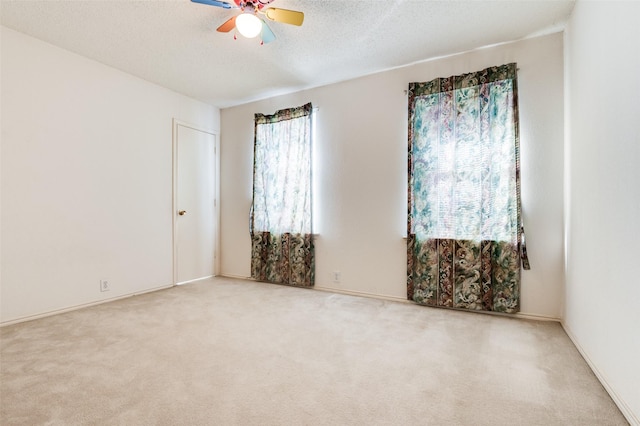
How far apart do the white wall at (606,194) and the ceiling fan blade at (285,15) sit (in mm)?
1920

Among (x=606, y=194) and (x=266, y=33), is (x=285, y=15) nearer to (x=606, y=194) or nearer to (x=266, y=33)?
(x=266, y=33)

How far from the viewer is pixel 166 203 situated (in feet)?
13.7

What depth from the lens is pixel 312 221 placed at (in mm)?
4078

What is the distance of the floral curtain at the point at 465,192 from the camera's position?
2.94 metres

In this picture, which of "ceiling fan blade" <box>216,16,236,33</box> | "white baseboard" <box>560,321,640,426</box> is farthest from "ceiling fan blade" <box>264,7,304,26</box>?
"white baseboard" <box>560,321,640,426</box>

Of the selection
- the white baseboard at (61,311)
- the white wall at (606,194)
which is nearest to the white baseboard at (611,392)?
the white wall at (606,194)

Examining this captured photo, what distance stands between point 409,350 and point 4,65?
4.27 m

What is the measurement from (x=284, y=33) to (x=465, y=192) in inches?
92.6

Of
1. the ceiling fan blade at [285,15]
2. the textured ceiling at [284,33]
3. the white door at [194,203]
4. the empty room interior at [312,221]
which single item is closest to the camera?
the empty room interior at [312,221]

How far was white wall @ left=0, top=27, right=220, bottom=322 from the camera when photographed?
2830 millimetres

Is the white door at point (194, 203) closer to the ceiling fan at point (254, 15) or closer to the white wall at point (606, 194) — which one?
the ceiling fan at point (254, 15)

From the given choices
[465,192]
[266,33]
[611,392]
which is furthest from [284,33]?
[611,392]

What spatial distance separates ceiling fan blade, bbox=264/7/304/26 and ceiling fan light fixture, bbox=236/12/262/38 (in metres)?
0.10

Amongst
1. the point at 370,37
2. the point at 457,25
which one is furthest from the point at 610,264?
the point at 370,37
